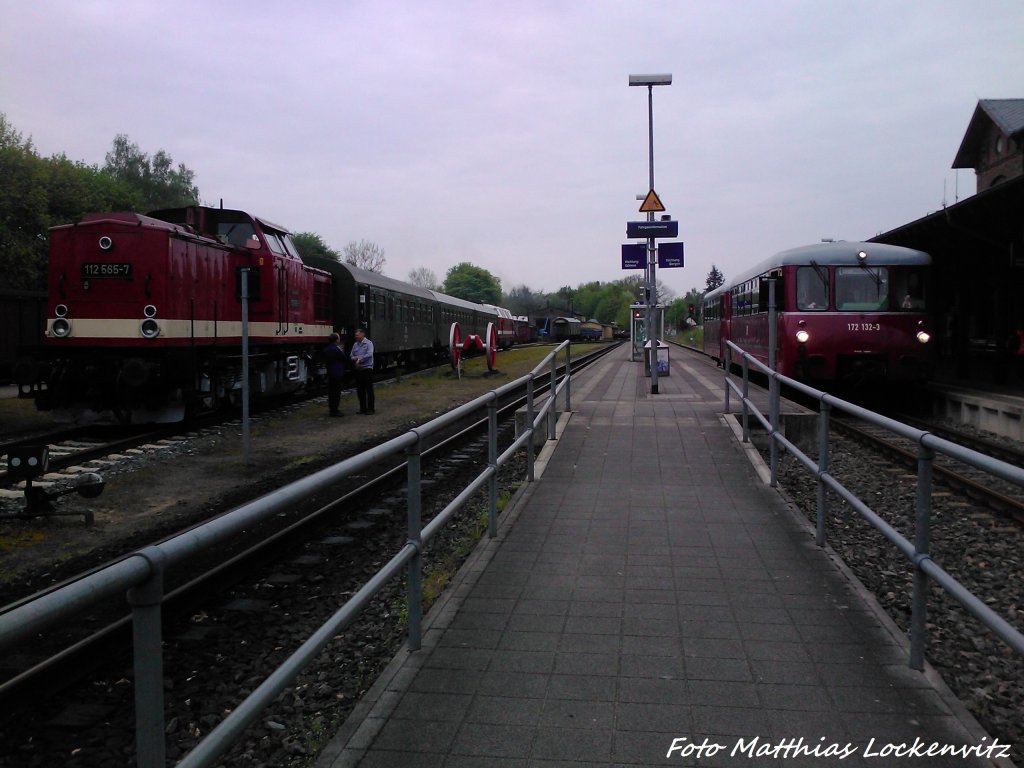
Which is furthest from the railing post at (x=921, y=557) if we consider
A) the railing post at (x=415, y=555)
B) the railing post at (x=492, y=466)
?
the railing post at (x=492, y=466)

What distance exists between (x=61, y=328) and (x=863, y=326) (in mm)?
12925

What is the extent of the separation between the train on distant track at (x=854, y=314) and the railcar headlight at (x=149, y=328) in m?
9.81

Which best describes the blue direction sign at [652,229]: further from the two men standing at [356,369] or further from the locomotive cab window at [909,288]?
the two men standing at [356,369]

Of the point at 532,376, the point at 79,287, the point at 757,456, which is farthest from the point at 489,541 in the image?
the point at 79,287

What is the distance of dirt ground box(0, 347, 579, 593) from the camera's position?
21.6 feet

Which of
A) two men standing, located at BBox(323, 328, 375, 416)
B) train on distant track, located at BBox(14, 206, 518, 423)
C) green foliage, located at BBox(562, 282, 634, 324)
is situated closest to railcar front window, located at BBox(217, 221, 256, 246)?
train on distant track, located at BBox(14, 206, 518, 423)

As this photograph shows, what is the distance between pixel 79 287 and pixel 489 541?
9141 mm

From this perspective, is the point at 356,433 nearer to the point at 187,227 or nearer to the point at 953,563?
the point at 187,227

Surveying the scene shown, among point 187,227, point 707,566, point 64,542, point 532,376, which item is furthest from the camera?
point 187,227

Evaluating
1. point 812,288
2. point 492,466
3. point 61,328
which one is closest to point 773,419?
point 492,466

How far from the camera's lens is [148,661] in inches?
76.0

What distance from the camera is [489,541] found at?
19.7 feet

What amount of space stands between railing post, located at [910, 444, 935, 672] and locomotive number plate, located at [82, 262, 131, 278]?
11.2 meters

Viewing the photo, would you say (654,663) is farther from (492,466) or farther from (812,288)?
Answer: (812,288)
